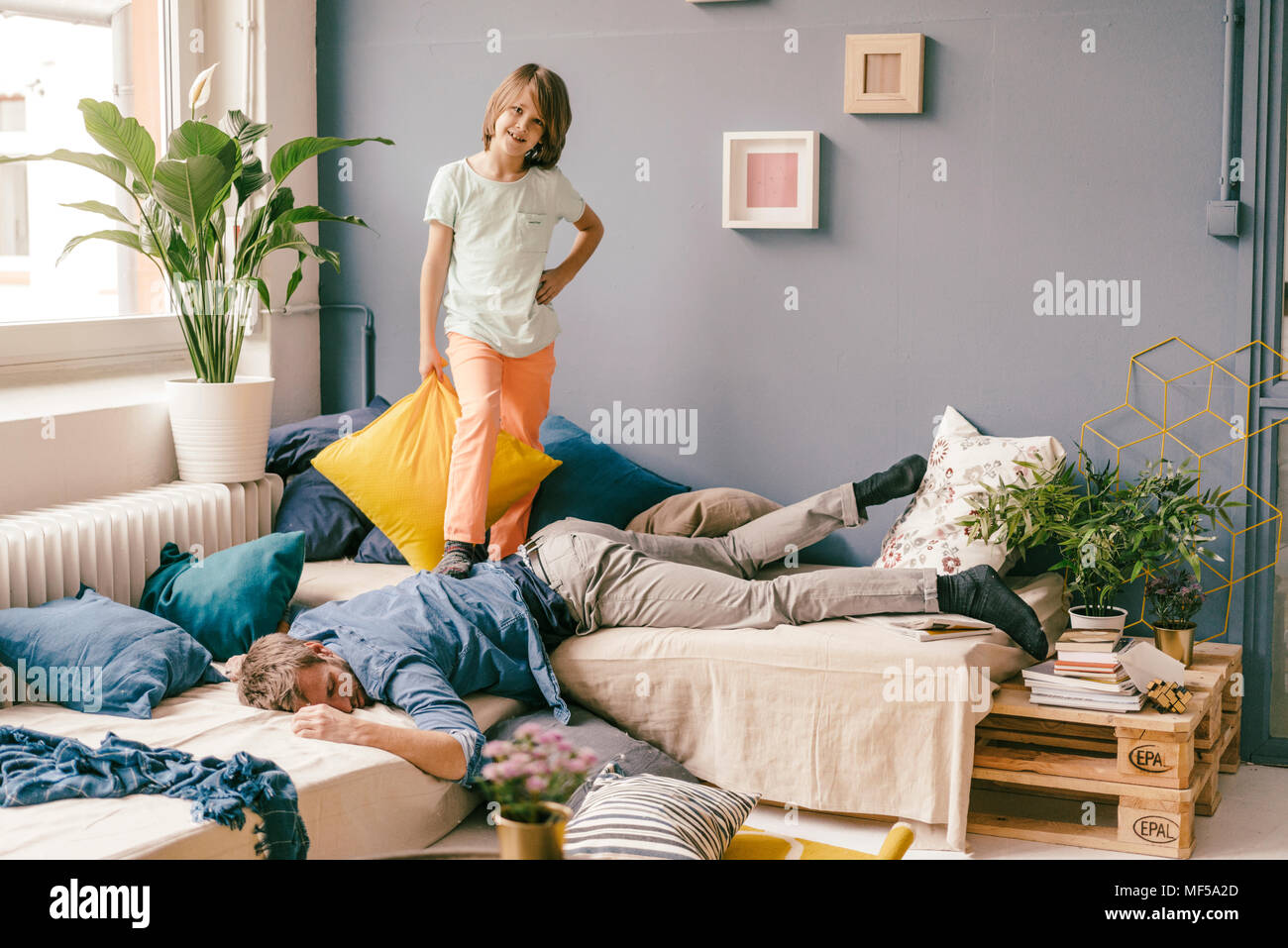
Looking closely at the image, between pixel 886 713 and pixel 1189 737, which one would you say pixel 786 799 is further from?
pixel 1189 737

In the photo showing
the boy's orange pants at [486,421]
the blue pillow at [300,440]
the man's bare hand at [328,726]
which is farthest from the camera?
the blue pillow at [300,440]

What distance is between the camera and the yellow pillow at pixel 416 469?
11.3 feet

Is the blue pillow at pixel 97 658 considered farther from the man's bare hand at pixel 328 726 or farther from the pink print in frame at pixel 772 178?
the pink print in frame at pixel 772 178

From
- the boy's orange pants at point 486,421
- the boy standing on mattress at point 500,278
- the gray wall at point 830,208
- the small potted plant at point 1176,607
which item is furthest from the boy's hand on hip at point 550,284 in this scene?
the small potted plant at point 1176,607

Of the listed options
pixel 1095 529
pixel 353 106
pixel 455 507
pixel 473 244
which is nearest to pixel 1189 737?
pixel 1095 529

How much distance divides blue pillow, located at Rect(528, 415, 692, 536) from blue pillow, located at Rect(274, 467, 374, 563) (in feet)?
1.68

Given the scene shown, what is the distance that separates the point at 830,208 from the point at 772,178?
19 centimetres

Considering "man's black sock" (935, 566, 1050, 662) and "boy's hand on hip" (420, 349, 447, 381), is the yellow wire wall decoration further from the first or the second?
"boy's hand on hip" (420, 349, 447, 381)

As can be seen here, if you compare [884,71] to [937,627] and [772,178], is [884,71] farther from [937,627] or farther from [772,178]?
[937,627]

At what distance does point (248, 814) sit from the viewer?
209 cm

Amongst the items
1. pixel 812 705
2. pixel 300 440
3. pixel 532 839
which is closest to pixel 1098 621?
pixel 812 705

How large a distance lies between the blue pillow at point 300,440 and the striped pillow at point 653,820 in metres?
1.82

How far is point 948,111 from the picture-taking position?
3.46 meters

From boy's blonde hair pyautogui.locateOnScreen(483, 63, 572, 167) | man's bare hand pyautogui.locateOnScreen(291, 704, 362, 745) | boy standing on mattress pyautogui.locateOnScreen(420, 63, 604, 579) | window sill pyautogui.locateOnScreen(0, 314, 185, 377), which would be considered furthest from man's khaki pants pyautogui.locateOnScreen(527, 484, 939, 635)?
window sill pyautogui.locateOnScreen(0, 314, 185, 377)
